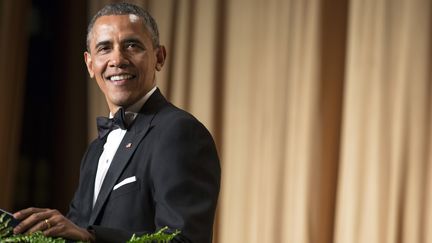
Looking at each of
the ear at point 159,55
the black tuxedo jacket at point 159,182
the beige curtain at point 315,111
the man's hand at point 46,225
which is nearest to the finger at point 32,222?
the man's hand at point 46,225

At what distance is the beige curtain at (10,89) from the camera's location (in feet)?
14.5

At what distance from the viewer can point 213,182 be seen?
1.95 metres

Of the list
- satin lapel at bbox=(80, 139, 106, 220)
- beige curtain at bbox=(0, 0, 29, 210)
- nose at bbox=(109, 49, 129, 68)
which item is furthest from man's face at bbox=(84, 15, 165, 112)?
beige curtain at bbox=(0, 0, 29, 210)

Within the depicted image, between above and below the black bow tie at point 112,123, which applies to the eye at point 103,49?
above

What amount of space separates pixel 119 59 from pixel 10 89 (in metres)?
2.47

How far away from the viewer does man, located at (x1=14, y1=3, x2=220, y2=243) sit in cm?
186

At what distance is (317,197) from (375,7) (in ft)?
2.96

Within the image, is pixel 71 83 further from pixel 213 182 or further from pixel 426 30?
pixel 213 182

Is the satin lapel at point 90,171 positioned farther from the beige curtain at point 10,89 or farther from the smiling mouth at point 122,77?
the beige curtain at point 10,89

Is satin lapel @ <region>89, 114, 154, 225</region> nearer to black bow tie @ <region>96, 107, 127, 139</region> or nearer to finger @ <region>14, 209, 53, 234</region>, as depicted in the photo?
black bow tie @ <region>96, 107, 127, 139</region>

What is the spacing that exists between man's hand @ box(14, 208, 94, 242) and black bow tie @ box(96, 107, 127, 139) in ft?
1.70

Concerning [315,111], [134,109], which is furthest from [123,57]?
[315,111]

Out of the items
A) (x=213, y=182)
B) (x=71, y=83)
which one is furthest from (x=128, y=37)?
(x=71, y=83)

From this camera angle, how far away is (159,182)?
6.30 feet
